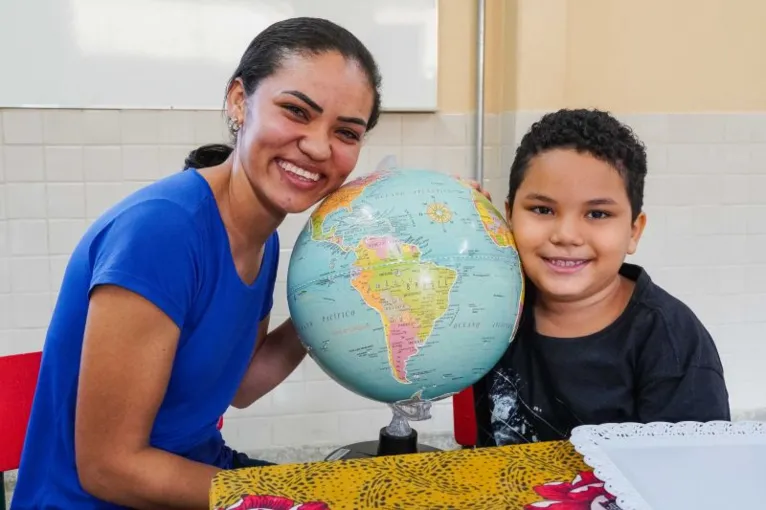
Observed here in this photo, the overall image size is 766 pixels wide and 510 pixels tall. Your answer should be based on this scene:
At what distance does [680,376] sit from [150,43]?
2.03 meters

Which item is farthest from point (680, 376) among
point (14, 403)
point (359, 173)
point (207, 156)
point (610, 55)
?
point (610, 55)

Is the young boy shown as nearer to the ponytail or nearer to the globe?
the globe

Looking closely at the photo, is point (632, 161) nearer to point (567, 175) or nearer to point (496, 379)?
point (567, 175)

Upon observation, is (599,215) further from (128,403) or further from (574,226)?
(128,403)

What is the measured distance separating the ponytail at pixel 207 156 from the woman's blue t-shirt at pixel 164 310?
22 centimetres

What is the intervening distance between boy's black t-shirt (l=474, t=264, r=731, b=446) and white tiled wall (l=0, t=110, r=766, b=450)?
1362 mm

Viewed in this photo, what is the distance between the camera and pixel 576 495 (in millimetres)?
778

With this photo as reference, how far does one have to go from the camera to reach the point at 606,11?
8.19 feet

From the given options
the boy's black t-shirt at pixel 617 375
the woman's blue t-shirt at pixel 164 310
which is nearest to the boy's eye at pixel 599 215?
the boy's black t-shirt at pixel 617 375

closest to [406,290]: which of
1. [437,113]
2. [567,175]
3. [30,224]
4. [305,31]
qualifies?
[567,175]

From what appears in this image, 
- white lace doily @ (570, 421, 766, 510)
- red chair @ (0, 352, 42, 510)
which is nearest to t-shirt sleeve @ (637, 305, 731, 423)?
white lace doily @ (570, 421, 766, 510)

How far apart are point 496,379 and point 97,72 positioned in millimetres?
1812

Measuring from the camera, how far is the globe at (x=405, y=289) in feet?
Answer: 3.21

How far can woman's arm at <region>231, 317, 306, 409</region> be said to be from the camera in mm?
1504
